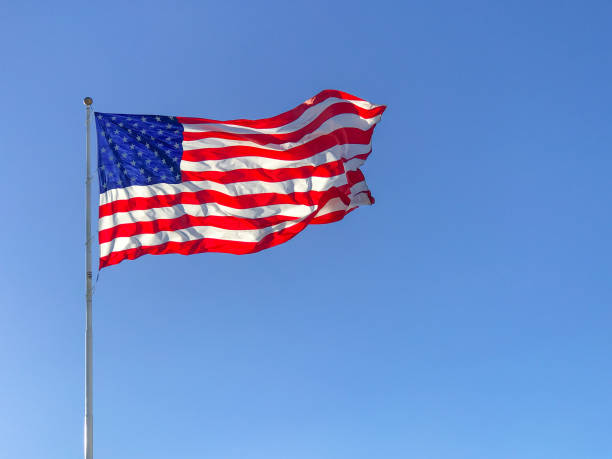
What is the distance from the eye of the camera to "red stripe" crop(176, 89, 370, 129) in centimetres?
2900

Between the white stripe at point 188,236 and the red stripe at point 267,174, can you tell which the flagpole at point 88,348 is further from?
the red stripe at point 267,174

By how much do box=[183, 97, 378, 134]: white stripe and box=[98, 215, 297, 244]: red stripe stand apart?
10.1ft

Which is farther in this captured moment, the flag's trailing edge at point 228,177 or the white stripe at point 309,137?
the white stripe at point 309,137

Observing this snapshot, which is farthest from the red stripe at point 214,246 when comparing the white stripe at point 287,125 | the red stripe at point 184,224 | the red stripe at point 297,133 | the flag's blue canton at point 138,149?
the white stripe at point 287,125

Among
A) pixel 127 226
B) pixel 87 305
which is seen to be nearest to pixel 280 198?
pixel 127 226

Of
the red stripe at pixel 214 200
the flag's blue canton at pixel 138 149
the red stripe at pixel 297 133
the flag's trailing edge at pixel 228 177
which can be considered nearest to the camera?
the red stripe at pixel 214 200

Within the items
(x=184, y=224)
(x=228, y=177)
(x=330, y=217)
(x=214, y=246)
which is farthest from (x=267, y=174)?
(x=184, y=224)

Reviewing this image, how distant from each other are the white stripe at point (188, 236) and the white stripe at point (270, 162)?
203cm

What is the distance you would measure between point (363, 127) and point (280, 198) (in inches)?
155

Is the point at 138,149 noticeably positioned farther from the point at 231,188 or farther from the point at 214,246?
the point at 214,246

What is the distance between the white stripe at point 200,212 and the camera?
26.1 m

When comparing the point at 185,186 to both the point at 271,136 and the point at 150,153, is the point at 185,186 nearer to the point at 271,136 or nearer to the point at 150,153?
the point at 150,153

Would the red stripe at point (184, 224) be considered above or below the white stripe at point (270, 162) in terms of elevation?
below

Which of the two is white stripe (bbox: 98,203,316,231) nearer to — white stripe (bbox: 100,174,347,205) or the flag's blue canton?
white stripe (bbox: 100,174,347,205)
